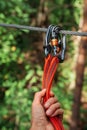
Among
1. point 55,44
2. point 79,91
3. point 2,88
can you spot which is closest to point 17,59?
point 2,88

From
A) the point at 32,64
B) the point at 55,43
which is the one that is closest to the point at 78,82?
the point at 32,64

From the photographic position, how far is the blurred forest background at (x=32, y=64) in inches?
131

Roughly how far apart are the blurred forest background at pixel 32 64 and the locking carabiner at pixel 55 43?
1.97m

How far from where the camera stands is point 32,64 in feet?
13.0

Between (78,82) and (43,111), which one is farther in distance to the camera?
(78,82)

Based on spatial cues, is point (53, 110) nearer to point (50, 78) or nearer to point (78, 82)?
point (50, 78)

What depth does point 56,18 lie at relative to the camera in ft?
13.5

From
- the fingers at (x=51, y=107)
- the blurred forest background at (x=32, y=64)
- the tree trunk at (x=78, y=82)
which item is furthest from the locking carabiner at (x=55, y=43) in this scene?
the tree trunk at (x=78, y=82)

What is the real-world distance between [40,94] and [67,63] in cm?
333

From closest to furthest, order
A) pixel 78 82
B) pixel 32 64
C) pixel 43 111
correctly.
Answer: pixel 43 111 → pixel 78 82 → pixel 32 64

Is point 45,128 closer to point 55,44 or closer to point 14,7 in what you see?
point 55,44

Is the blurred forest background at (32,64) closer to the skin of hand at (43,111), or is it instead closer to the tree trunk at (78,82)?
the tree trunk at (78,82)

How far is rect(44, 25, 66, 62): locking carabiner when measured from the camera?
0.97m

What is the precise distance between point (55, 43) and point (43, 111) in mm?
171
